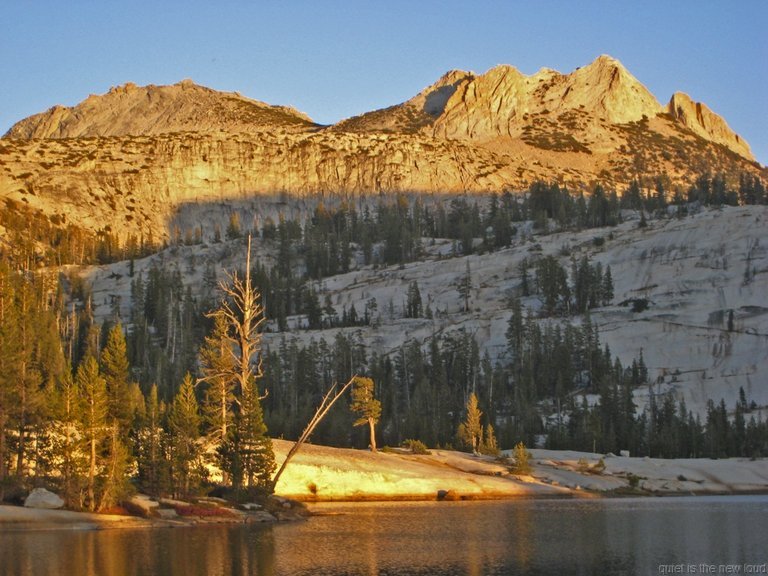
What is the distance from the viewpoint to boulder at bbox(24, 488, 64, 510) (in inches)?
2056

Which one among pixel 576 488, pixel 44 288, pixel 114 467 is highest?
pixel 44 288

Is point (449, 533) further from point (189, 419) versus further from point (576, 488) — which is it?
point (576, 488)

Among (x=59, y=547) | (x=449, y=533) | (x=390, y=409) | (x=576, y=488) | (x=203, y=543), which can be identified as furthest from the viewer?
(x=390, y=409)

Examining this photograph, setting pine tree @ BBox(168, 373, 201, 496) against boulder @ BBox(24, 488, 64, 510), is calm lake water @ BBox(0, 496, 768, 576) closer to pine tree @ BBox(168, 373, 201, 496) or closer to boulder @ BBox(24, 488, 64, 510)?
boulder @ BBox(24, 488, 64, 510)

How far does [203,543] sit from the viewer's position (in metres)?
43.6

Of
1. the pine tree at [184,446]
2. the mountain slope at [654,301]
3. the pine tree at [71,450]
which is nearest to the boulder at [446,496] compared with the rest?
the pine tree at [184,446]

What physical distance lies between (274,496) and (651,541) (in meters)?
23.6

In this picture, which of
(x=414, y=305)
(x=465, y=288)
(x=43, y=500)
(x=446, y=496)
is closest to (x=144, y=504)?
(x=43, y=500)

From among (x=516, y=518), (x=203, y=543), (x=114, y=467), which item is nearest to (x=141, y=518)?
(x=114, y=467)

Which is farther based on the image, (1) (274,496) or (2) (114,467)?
(1) (274,496)

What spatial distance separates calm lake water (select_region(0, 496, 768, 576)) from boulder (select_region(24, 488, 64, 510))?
5.32 m

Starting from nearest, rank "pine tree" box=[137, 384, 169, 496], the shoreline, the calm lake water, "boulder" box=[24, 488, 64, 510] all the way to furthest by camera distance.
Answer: the calm lake water → the shoreline → "boulder" box=[24, 488, 64, 510] → "pine tree" box=[137, 384, 169, 496]

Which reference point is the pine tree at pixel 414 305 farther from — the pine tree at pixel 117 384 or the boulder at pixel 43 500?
the boulder at pixel 43 500

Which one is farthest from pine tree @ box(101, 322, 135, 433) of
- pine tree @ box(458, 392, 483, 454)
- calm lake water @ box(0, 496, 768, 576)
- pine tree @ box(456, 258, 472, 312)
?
pine tree @ box(456, 258, 472, 312)
